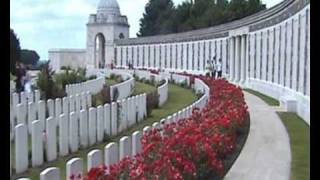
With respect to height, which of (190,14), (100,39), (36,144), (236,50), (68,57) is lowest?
(36,144)

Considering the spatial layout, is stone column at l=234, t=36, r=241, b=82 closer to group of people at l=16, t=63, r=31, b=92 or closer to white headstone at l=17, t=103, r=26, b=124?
group of people at l=16, t=63, r=31, b=92

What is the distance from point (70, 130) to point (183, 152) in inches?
162

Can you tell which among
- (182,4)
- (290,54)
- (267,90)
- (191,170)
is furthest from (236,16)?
(191,170)

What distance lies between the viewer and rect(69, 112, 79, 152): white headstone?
422 inches

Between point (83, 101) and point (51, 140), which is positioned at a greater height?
point (83, 101)

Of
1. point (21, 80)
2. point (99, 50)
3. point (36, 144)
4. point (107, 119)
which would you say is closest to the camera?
point (36, 144)

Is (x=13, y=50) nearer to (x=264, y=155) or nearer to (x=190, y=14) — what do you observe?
(x=264, y=155)

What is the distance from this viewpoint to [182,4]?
8200 cm

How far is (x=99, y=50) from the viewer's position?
78.6 m

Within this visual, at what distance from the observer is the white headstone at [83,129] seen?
11.2 m

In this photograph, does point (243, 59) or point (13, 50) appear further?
point (243, 59)

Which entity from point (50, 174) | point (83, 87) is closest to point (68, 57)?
point (83, 87)

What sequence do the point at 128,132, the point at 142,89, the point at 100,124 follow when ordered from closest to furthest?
1. the point at 100,124
2. the point at 128,132
3. the point at 142,89
